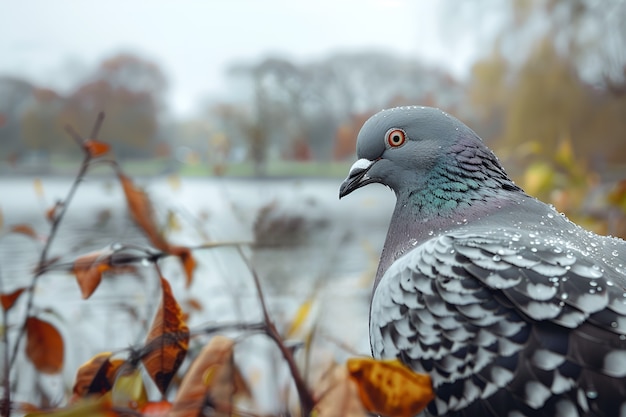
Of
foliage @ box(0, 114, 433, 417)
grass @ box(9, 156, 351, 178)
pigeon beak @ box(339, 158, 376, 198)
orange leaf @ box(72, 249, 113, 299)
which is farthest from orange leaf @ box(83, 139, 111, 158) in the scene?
grass @ box(9, 156, 351, 178)

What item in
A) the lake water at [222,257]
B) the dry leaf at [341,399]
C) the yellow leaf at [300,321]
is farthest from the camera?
the lake water at [222,257]

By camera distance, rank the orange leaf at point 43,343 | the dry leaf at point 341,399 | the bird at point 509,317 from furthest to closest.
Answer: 1. the orange leaf at point 43,343
2. the bird at point 509,317
3. the dry leaf at point 341,399

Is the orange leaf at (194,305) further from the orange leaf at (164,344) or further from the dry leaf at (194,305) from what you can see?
the orange leaf at (164,344)

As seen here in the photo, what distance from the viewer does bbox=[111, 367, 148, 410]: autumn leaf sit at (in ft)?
1.46

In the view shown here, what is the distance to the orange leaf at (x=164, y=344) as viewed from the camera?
0.44m

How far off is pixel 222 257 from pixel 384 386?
729mm

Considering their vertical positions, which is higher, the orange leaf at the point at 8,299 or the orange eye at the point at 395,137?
the orange eye at the point at 395,137

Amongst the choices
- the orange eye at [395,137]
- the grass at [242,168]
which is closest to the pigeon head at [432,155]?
the orange eye at [395,137]

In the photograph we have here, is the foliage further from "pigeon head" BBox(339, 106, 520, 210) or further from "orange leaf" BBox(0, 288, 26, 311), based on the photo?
"pigeon head" BBox(339, 106, 520, 210)

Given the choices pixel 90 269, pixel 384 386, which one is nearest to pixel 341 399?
pixel 384 386

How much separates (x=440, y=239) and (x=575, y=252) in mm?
117

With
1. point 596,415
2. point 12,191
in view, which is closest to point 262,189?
point 12,191

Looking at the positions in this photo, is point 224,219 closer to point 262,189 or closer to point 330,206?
point 262,189

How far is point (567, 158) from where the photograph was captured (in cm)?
159
